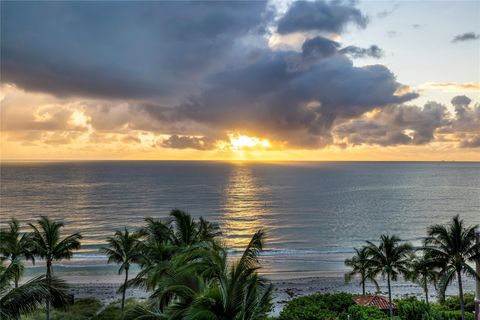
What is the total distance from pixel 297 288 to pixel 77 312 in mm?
25896

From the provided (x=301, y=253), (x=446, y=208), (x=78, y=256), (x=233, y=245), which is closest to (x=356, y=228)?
(x=301, y=253)

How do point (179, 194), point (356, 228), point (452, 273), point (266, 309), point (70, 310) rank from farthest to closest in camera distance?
point (179, 194) < point (356, 228) < point (70, 310) < point (452, 273) < point (266, 309)

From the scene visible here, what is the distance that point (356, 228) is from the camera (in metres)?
80.8

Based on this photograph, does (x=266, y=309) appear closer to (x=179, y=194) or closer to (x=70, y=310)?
(x=70, y=310)

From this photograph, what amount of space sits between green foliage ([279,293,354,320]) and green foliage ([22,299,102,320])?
1823 cm

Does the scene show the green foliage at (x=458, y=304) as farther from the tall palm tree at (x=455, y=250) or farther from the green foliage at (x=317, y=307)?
the green foliage at (x=317, y=307)

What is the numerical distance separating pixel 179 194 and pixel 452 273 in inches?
4790

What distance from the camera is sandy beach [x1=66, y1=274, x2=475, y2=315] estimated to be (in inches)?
1601

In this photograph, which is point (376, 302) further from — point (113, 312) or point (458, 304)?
point (113, 312)

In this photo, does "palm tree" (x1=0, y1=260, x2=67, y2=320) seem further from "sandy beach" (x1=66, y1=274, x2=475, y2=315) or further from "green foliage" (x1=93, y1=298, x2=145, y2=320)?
"sandy beach" (x1=66, y1=274, x2=475, y2=315)

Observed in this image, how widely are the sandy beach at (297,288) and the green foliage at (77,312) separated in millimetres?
3533

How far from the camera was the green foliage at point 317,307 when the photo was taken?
2072cm

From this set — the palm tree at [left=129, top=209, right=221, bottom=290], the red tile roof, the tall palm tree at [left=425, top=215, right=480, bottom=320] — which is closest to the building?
the red tile roof

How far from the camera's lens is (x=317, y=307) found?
22500 mm
